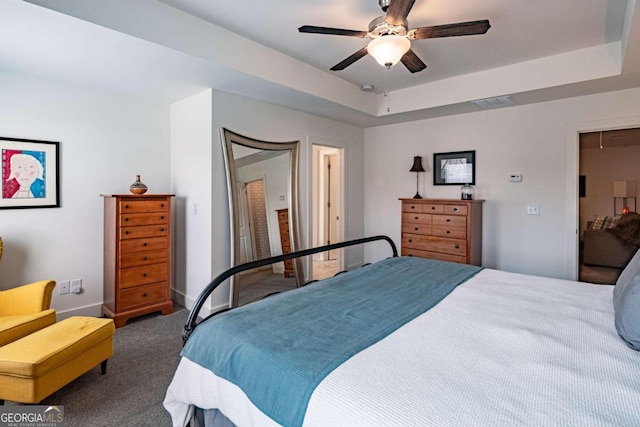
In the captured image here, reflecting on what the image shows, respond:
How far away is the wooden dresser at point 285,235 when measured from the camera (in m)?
4.12

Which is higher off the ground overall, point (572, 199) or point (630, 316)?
point (572, 199)

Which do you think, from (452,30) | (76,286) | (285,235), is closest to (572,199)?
(452,30)

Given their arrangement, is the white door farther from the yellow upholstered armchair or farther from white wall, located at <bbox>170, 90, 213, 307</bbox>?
the yellow upholstered armchair

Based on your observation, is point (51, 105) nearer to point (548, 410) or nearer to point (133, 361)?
point (133, 361)

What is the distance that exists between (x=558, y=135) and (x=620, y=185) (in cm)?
543

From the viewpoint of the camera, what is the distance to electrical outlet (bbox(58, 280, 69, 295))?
325 cm

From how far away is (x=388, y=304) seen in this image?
177cm

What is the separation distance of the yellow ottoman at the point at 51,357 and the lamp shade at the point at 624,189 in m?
9.71

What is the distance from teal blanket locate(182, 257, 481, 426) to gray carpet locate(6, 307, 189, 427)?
35.7 inches

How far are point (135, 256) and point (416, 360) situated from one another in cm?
308

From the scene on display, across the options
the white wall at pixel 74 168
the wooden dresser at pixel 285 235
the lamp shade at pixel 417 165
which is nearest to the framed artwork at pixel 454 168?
the lamp shade at pixel 417 165

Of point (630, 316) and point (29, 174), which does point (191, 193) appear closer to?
point (29, 174)

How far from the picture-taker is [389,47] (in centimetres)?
215

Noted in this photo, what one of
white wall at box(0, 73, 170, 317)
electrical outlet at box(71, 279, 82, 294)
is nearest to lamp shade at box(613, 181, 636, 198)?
white wall at box(0, 73, 170, 317)
